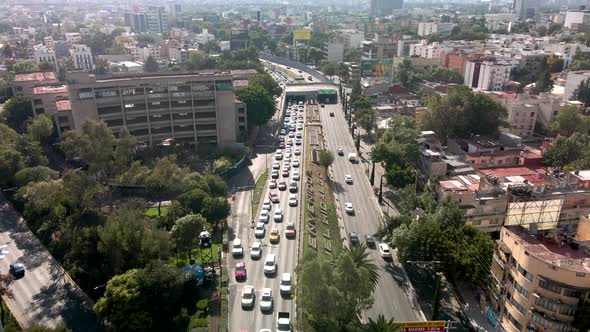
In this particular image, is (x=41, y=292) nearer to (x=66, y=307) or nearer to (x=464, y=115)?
(x=66, y=307)

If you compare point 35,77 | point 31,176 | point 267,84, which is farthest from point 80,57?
point 31,176

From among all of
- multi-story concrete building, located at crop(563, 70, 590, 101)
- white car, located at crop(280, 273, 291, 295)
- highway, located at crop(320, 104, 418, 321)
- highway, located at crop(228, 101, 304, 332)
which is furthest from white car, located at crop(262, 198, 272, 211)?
multi-story concrete building, located at crop(563, 70, 590, 101)

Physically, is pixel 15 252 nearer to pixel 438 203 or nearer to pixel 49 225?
pixel 49 225

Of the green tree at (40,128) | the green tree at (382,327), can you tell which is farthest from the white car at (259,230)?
the green tree at (40,128)

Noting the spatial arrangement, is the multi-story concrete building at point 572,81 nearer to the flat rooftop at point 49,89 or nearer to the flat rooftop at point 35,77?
the flat rooftop at point 49,89

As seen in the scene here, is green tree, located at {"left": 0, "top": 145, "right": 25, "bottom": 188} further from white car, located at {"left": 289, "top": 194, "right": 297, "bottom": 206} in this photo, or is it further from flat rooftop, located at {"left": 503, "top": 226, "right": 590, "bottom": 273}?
flat rooftop, located at {"left": 503, "top": 226, "right": 590, "bottom": 273}
